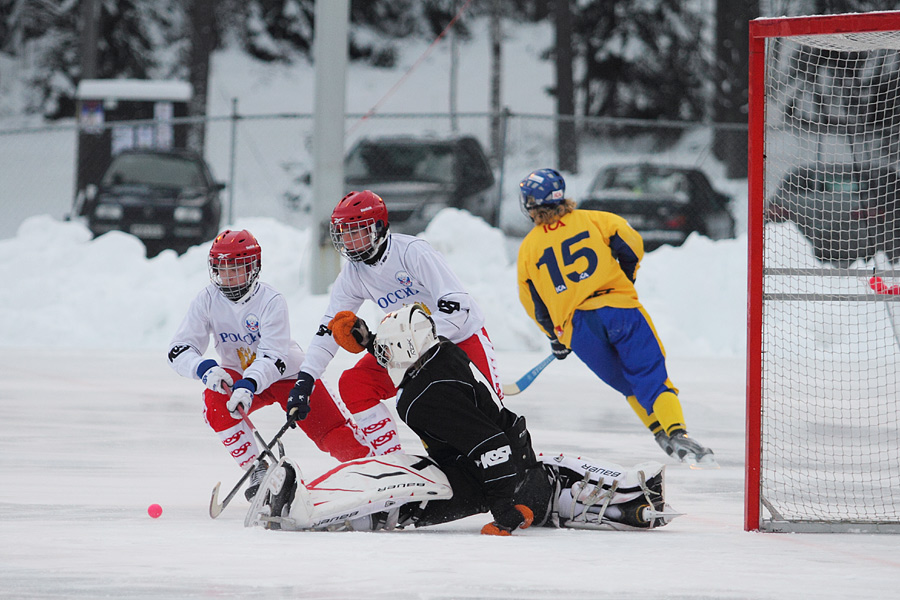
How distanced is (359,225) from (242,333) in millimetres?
620

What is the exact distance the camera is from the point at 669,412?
490 cm

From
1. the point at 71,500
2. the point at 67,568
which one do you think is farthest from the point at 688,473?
the point at 67,568

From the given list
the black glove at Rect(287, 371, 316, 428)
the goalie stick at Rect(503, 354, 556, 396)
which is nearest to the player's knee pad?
the black glove at Rect(287, 371, 316, 428)

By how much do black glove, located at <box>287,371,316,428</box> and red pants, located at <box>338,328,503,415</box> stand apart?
297 mm

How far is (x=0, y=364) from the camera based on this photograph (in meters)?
7.87

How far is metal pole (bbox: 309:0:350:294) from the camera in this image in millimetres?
9789

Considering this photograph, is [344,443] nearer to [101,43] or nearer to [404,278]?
[404,278]

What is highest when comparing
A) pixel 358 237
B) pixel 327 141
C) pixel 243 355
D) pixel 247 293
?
pixel 327 141

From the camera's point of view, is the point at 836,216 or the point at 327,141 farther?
the point at 327,141

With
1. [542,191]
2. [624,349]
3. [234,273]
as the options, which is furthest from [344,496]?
[542,191]

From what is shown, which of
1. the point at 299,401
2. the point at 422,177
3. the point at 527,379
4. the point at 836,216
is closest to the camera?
Answer: the point at 299,401

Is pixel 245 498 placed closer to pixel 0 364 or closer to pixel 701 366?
pixel 0 364

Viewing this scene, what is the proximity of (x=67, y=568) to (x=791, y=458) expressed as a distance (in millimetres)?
3215

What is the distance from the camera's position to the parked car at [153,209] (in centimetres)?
1254
